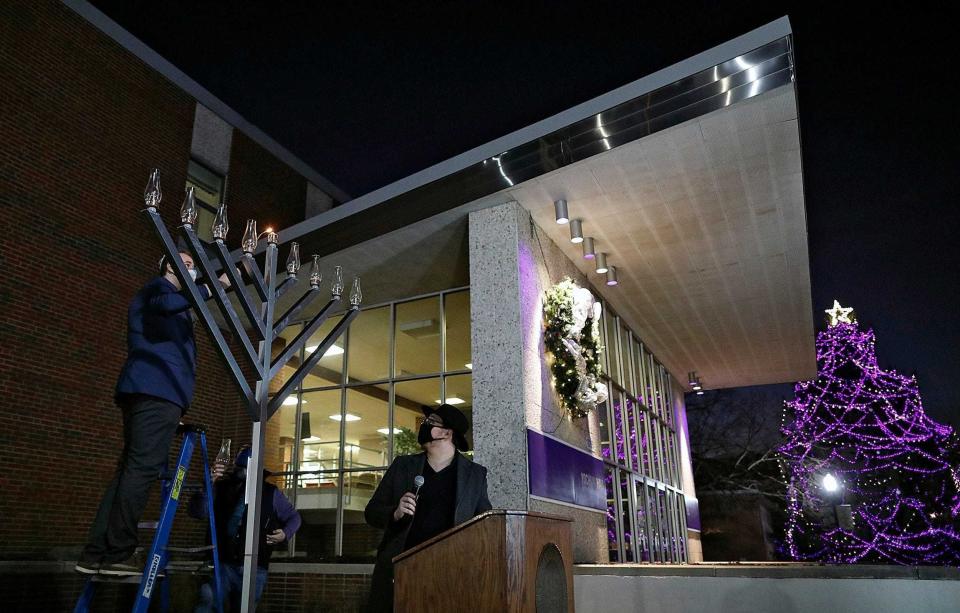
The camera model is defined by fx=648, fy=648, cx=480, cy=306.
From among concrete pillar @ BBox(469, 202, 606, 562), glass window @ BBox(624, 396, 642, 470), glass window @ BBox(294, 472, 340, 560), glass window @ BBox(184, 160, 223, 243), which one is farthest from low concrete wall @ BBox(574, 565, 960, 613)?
glass window @ BBox(184, 160, 223, 243)

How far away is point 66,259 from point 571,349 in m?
6.38

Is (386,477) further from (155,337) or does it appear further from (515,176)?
(515,176)

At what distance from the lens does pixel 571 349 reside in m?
6.96

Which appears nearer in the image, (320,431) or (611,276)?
(611,276)

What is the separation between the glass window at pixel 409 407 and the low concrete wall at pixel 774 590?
3.50 metres

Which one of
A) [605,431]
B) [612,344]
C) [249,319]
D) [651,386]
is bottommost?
[249,319]

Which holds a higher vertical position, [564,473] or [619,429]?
[619,429]

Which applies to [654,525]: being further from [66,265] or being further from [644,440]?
[66,265]

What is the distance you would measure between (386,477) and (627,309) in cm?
698

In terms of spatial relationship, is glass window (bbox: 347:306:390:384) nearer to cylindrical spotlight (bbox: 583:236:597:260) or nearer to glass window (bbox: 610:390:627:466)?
cylindrical spotlight (bbox: 583:236:597:260)

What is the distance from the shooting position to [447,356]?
847 centimetres

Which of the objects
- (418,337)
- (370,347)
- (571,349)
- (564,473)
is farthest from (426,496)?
(370,347)

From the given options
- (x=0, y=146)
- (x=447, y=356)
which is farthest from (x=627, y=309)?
(x=0, y=146)

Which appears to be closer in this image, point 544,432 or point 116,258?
point 544,432
